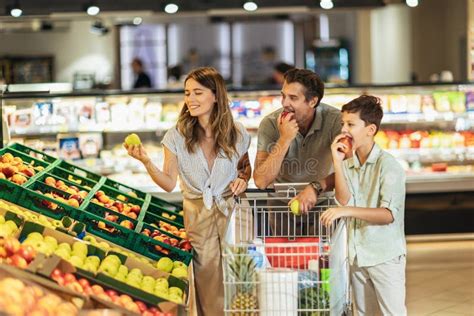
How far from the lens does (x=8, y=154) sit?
20.6ft

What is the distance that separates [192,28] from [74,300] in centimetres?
1926

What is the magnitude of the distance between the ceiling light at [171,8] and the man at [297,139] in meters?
4.23

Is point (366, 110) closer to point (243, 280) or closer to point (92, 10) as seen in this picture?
point (243, 280)

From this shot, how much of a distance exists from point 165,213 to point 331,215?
2.19 metres

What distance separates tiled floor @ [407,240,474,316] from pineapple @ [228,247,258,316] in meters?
3.38

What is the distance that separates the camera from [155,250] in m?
5.38

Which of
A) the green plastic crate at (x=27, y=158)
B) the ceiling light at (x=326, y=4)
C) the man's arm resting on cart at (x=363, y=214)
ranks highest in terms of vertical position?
the ceiling light at (x=326, y=4)

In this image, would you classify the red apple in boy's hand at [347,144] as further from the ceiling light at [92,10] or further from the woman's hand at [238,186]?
the ceiling light at [92,10]

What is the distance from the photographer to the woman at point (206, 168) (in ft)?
17.5

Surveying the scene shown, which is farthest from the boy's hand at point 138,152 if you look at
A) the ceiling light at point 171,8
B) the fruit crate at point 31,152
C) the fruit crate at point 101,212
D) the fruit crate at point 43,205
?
the ceiling light at point 171,8

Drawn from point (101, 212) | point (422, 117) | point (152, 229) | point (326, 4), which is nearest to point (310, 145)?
point (152, 229)

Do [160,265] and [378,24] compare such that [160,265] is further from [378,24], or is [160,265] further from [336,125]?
[378,24]

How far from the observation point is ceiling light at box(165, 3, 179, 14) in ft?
31.9

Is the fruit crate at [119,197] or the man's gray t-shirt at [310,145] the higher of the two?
the man's gray t-shirt at [310,145]
